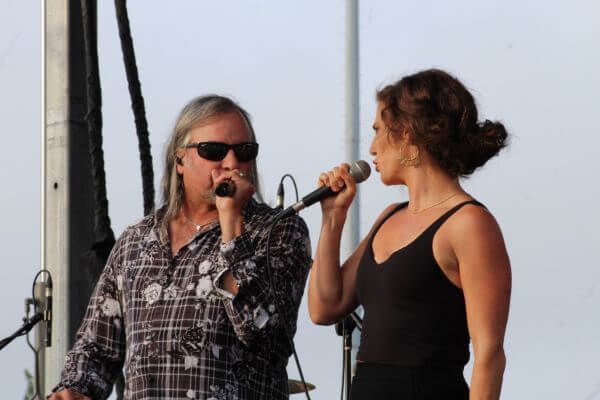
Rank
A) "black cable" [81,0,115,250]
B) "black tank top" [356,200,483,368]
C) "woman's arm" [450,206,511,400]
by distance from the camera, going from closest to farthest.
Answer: "woman's arm" [450,206,511,400]
"black tank top" [356,200,483,368]
"black cable" [81,0,115,250]

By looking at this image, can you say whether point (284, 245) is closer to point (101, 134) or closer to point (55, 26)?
point (101, 134)

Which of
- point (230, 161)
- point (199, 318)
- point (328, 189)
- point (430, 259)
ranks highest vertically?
point (230, 161)

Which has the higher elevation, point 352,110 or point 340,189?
point 352,110

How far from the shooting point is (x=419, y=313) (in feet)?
9.83

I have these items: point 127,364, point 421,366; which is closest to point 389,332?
point 421,366

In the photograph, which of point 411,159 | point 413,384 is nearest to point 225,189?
point 411,159

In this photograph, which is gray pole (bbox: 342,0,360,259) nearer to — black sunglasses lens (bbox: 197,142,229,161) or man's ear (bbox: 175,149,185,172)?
man's ear (bbox: 175,149,185,172)

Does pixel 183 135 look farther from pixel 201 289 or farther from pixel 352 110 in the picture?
pixel 352 110

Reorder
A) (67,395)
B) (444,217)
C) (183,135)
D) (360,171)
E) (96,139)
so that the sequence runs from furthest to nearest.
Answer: (96,139) → (183,135) → (67,395) → (360,171) → (444,217)

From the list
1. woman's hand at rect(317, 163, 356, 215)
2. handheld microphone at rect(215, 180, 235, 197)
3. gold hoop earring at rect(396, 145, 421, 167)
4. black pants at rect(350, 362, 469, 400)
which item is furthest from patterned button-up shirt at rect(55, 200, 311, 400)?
gold hoop earring at rect(396, 145, 421, 167)

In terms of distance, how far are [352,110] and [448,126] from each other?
5.43 m

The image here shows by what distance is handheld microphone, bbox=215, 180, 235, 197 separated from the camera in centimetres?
339

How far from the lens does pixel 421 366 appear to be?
297 cm

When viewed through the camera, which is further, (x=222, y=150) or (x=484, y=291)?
(x=222, y=150)
